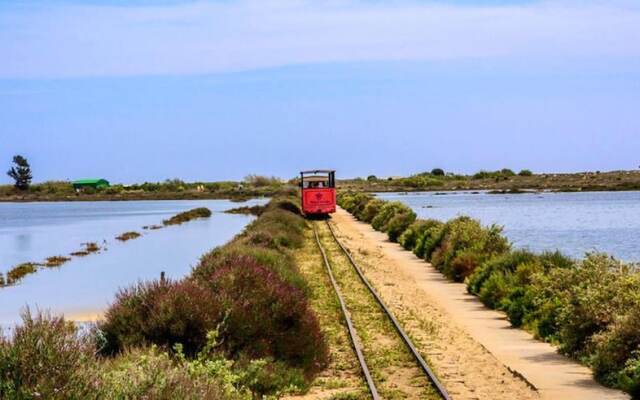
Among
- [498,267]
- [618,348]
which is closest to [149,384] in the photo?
[618,348]

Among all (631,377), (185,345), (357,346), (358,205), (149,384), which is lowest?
(358,205)

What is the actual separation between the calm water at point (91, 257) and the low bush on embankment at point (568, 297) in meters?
7.36

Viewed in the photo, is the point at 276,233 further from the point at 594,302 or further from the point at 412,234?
the point at 594,302

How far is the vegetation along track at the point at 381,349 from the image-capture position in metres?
13.0

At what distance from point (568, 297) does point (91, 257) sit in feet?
112

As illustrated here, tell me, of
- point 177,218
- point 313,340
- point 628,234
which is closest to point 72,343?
point 313,340

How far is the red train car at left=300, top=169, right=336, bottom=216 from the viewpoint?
210ft

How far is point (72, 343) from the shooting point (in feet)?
24.2

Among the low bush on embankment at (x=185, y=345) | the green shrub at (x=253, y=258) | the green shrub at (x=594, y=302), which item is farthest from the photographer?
the green shrub at (x=253, y=258)

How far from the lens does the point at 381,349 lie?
16141 millimetres

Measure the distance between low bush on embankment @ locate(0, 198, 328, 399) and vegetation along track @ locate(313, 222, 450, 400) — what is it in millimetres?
951

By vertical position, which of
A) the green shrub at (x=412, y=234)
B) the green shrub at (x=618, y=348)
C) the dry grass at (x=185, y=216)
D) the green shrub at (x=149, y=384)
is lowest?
the dry grass at (x=185, y=216)

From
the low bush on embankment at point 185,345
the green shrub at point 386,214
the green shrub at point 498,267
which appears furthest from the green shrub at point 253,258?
the green shrub at point 386,214

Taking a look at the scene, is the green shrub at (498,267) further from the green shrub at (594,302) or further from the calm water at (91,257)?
the calm water at (91,257)
